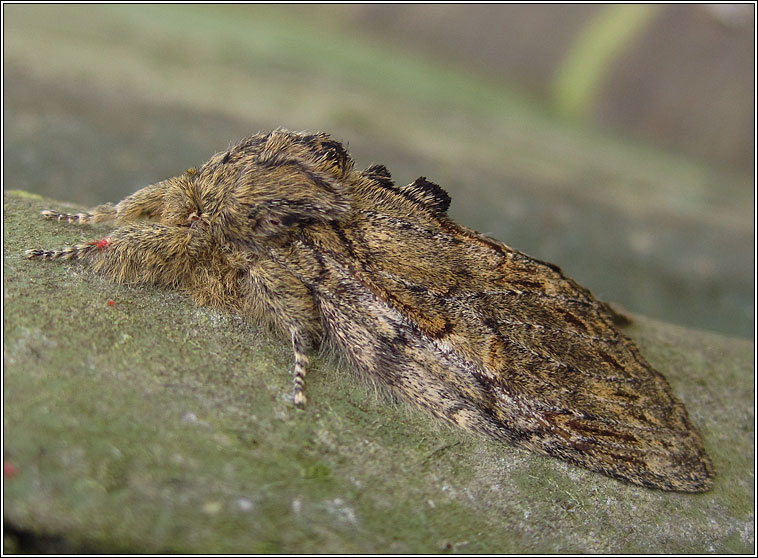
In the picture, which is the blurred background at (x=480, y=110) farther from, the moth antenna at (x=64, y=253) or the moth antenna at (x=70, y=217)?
the moth antenna at (x=64, y=253)

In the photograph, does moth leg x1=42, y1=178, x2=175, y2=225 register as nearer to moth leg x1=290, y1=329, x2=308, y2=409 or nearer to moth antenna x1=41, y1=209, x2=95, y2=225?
moth antenna x1=41, y1=209, x2=95, y2=225

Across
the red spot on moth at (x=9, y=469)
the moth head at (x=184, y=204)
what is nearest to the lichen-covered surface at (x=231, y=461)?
the red spot on moth at (x=9, y=469)

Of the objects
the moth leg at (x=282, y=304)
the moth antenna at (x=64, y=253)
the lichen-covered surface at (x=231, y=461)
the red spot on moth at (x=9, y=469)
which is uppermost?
the moth leg at (x=282, y=304)

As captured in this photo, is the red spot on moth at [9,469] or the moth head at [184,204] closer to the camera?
the red spot on moth at [9,469]

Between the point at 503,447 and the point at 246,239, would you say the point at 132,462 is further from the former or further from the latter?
the point at 503,447

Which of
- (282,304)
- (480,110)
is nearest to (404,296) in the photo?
(282,304)

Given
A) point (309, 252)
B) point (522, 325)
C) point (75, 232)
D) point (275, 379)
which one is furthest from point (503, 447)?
point (75, 232)
